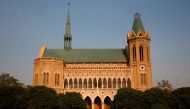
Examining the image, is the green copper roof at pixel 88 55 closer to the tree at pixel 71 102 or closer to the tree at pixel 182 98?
the tree at pixel 71 102

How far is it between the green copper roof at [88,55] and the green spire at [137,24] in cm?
1099

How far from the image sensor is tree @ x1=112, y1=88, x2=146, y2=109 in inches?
3118

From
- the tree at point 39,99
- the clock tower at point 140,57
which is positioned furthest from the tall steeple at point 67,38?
the tree at point 39,99

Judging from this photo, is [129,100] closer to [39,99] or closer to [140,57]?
[140,57]

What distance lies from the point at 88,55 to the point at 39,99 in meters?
35.9

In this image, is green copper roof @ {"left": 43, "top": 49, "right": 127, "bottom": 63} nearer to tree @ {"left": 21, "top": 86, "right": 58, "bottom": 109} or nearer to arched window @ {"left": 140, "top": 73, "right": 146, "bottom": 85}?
arched window @ {"left": 140, "top": 73, "right": 146, "bottom": 85}

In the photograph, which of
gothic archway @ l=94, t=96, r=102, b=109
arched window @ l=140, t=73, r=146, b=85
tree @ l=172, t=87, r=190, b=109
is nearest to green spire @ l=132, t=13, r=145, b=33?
arched window @ l=140, t=73, r=146, b=85

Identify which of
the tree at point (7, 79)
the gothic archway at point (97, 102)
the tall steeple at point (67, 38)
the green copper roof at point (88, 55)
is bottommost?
the gothic archway at point (97, 102)

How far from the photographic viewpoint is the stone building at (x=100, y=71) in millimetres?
93812

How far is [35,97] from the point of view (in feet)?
249

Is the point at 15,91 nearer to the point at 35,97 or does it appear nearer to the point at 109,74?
the point at 35,97

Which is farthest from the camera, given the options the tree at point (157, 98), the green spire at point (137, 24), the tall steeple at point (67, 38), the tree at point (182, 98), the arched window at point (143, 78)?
the tall steeple at point (67, 38)

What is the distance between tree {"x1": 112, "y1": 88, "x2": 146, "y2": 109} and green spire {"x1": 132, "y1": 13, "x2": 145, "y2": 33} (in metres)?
27.9

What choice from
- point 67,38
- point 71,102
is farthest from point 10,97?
point 67,38
